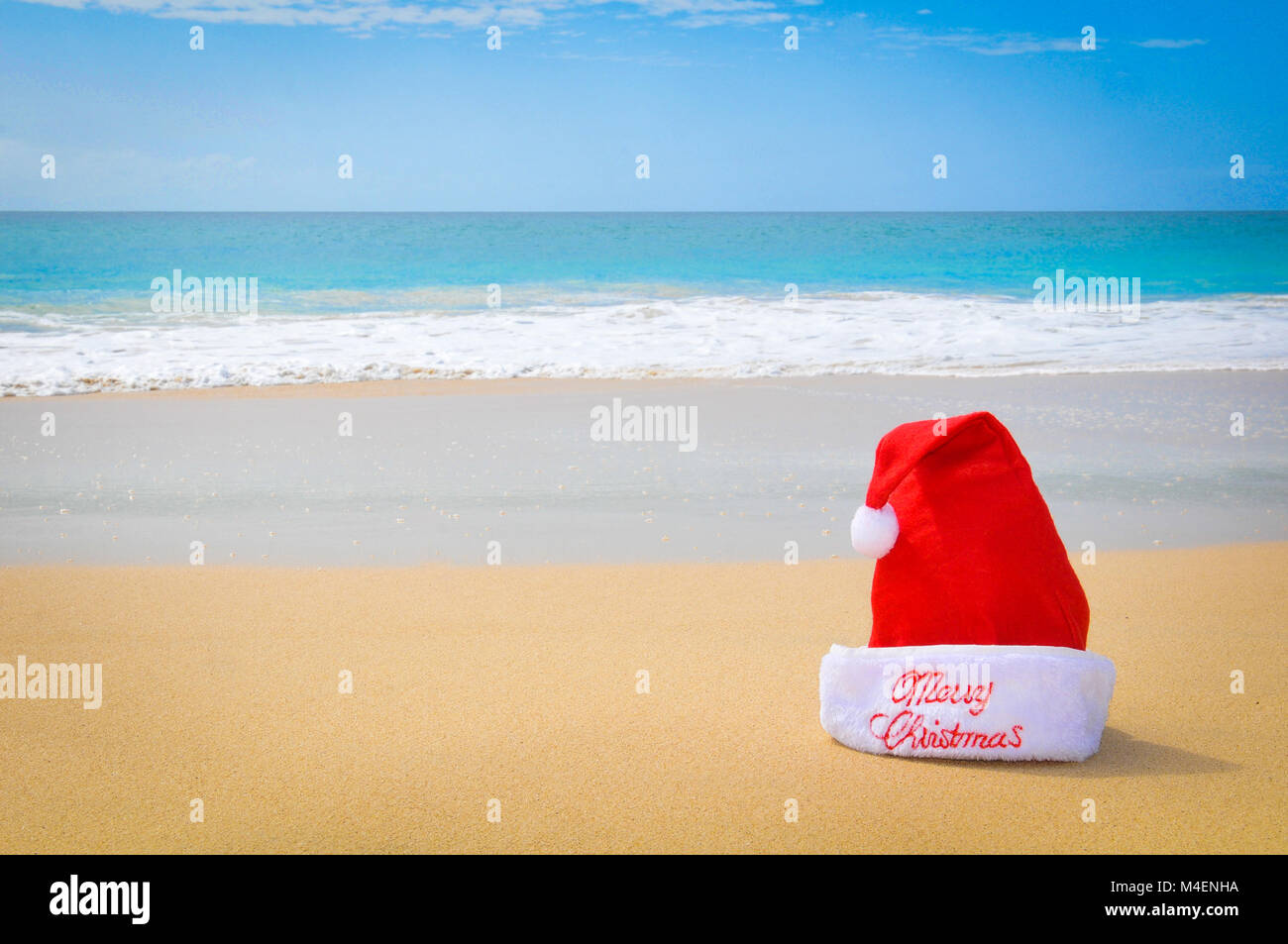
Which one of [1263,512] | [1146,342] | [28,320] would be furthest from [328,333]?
[1263,512]

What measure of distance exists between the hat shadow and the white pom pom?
57 cm

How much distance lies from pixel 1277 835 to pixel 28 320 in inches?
698

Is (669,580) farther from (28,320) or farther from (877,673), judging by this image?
(28,320)

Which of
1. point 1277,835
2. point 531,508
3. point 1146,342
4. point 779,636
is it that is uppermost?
point 1146,342

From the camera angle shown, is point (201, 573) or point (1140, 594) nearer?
point (1140, 594)

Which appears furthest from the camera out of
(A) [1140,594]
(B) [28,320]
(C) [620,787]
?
(B) [28,320]

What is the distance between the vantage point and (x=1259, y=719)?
2.98 m

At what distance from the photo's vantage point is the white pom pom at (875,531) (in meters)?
2.65

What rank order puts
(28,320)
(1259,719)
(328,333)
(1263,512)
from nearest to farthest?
(1259,719), (1263,512), (328,333), (28,320)
